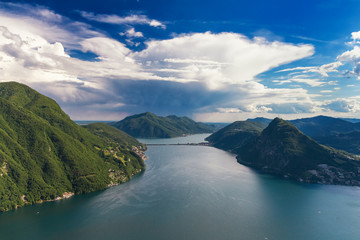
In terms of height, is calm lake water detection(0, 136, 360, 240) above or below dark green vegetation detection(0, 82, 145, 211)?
below

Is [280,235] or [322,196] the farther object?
[322,196]

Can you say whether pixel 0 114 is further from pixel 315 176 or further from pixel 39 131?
pixel 315 176

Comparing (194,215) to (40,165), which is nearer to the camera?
(194,215)

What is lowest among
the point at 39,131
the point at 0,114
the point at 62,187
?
the point at 62,187

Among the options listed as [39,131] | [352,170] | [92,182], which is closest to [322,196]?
[352,170]

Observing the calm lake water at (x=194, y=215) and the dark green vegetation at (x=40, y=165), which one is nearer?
the calm lake water at (x=194, y=215)

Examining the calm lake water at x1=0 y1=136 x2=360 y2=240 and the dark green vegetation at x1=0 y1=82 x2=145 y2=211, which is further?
the dark green vegetation at x1=0 y1=82 x2=145 y2=211

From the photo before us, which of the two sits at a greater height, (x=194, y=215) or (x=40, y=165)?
(x=40, y=165)

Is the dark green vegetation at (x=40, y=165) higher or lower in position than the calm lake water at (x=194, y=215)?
higher
